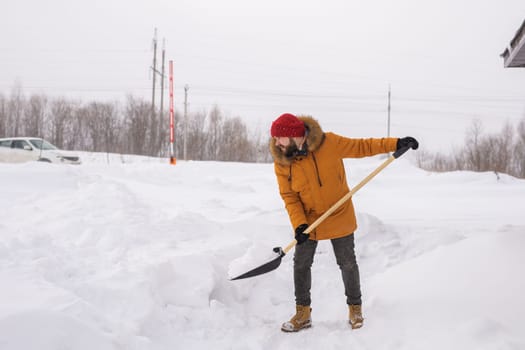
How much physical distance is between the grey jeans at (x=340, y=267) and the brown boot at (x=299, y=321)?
0.16 ft

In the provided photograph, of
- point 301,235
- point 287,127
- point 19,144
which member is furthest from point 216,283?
point 19,144

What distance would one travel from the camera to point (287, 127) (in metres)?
2.59

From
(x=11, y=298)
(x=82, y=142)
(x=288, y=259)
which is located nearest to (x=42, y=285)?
(x=11, y=298)

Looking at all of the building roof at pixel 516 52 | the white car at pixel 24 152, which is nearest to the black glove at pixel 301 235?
the building roof at pixel 516 52

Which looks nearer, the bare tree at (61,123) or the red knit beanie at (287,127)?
the red knit beanie at (287,127)

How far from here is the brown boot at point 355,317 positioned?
8.94ft

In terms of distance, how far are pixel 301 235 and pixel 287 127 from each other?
0.72 metres

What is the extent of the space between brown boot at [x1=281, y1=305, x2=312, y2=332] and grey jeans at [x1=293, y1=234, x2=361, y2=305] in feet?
0.16

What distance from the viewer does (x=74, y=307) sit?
7.02 feet

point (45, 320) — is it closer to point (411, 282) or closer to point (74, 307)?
point (74, 307)

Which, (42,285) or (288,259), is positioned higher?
(42,285)

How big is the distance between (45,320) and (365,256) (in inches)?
126

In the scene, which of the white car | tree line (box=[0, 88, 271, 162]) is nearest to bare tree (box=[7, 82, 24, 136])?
tree line (box=[0, 88, 271, 162])

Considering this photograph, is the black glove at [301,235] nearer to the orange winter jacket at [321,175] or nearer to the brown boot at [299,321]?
the orange winter jacket at [321,175]
